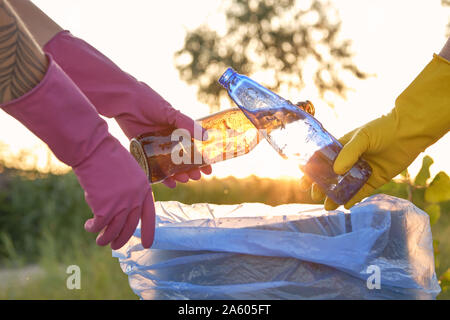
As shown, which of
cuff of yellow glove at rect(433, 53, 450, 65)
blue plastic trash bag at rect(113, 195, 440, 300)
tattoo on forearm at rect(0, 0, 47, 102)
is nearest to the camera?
tattoo on forearm at rect(0, 0, 47, 102)

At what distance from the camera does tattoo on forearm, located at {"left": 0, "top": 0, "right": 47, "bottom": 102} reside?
1.19 meters

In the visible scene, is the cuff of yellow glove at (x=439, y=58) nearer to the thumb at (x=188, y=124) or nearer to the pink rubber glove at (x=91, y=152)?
the thumb at (x=188, y=124)

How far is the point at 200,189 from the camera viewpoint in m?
4.11

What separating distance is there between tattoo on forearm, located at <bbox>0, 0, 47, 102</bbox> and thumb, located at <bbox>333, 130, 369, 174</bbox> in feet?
2.79

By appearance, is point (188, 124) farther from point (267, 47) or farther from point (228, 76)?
point (267, 47)

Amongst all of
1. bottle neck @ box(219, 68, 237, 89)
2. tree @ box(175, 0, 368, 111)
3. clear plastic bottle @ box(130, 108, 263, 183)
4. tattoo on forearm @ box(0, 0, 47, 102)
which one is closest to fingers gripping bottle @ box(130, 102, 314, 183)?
clear plastic bottle @ box(130, 108, 263, 183)

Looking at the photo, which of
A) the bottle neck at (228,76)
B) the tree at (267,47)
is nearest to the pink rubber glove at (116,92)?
the bottle neck at (228,76)

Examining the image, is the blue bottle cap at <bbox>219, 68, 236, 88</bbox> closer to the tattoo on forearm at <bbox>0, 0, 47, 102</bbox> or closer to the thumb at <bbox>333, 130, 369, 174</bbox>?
the thumb at <bbox>333, 130, 369, 174</bbox>

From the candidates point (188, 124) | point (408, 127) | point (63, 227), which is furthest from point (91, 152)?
point (63, 227)

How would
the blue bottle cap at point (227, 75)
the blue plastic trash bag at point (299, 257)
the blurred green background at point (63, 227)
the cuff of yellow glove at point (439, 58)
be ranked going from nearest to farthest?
the blue plastic trash bag at point (299, 257) → the cuff of yellow glove at point (439, 58) → the blue bottle cap at point (227, 75) → the blurred green background at point (63, 227)

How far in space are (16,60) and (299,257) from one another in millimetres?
910

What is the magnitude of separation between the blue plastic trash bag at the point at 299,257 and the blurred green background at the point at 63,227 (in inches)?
55.9

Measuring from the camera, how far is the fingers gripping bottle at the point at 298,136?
1.48 m
